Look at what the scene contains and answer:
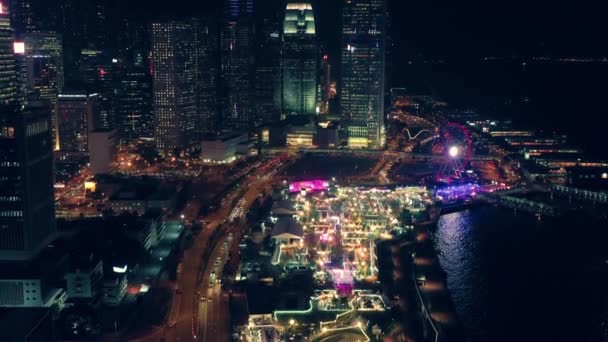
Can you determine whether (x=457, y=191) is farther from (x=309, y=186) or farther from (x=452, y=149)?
(x=452, y=149)

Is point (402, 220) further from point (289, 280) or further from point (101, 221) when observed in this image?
point (101, 221)

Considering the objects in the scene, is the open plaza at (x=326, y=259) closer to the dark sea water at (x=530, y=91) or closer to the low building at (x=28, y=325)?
the low building at (x=28, y=325)

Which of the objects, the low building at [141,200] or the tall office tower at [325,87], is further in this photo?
the tall office tower at [325,87]

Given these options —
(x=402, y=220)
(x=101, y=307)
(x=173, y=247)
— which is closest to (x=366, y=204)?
(x=402, y=220)

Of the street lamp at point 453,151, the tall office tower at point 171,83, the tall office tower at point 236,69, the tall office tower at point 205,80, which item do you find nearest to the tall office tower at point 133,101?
the tall office tower at point 171,83

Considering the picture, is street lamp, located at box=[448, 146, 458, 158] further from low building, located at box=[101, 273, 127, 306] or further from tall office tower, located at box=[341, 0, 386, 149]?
low building, located at box=[101, 273, 127, 306]

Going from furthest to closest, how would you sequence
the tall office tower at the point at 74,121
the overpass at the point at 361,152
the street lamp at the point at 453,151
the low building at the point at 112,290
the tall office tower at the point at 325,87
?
the tall office tower at the point at 325,87 → the overpass at the point at 361,152 → the street lamp at the point at 453,151 → the tall office tower at the point at 74,121 → the low building at the point at 112,290
